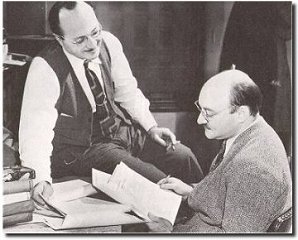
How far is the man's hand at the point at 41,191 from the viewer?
77.0 inches

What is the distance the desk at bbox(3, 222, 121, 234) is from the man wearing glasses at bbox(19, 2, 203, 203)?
115 mm

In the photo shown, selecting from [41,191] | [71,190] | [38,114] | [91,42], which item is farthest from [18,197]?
[91,42]

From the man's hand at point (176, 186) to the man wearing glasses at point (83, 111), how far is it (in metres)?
0.02

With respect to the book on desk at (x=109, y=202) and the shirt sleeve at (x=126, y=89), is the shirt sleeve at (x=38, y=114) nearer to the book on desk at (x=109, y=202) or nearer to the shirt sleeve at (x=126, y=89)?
the book on desk at (x=109, y=202)

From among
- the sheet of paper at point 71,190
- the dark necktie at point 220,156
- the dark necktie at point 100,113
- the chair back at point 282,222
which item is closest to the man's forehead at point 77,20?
the dark necktie at point 100,113

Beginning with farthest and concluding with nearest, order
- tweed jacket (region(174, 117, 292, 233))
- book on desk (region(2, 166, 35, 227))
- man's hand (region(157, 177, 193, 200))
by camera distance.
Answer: man's hand (region(157, 177, 193, 200)), book on desk (region(2, 166, 35, 227)), tweed jacket (region(174, 117, 292, 233))

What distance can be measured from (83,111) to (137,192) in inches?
15.3

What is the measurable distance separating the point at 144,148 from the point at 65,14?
2.05 ft

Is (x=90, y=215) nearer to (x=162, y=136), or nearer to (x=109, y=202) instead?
(x=109, y=202)

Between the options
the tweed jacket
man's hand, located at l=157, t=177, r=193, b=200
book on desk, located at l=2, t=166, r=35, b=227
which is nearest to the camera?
the tweed jacket

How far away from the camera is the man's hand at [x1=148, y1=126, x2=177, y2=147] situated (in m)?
2.07

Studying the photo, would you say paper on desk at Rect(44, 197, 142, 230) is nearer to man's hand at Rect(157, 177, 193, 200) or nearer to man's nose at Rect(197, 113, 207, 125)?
man's hand at Rect(157, 177, 193, 200)

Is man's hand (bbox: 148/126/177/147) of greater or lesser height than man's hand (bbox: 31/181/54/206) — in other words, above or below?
above

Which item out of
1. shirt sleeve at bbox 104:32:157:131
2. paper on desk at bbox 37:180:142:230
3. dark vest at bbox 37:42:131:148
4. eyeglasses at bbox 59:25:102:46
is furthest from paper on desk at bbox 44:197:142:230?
eyeglasses at bbox 59:25:102:46
